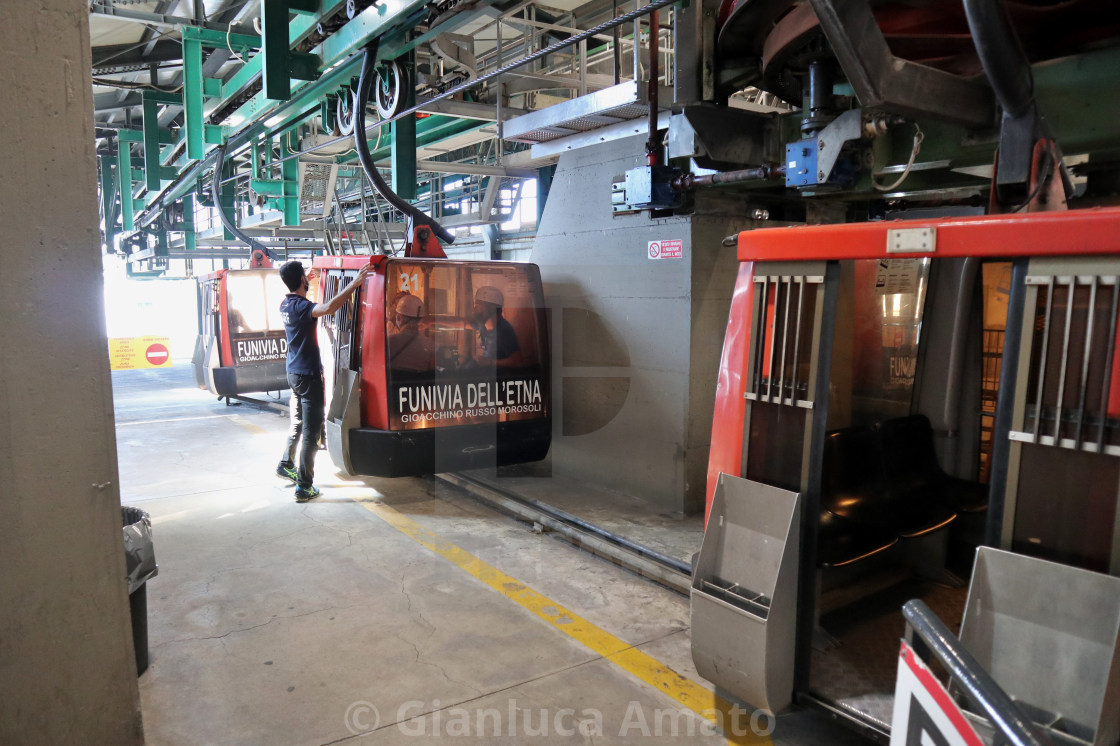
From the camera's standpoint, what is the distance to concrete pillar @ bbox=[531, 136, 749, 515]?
5.93m

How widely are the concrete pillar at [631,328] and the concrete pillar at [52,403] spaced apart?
4.37 m

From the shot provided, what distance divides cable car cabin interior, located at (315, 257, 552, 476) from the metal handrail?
471cm

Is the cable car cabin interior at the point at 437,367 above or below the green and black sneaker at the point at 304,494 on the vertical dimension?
above

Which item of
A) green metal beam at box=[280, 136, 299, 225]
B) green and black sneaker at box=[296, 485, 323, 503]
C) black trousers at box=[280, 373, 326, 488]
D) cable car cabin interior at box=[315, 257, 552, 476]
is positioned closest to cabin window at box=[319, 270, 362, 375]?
cable car cabin interior at box=[315, 257, 552, 476]

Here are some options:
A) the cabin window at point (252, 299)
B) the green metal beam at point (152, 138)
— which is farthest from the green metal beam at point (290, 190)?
the green metal beam at point (152, 138)

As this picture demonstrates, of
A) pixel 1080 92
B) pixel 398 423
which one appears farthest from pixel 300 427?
pixel 1080 92

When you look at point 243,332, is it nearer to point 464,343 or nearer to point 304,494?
point 304,494

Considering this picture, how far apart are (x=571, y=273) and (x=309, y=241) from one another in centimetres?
1446

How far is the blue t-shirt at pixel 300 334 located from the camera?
643cm

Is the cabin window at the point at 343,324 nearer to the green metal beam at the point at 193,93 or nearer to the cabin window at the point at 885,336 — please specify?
the green metal beam at the point at 193,93

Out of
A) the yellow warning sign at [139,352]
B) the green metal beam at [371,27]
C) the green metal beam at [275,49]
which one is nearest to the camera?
the green metal beam at [371,27]

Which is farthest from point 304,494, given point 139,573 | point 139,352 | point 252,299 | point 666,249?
point 139,352

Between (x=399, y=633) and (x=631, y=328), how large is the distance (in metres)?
3.35

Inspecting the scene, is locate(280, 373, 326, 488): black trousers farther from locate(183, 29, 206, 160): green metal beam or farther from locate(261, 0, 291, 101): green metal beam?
locate(183, 29, 206, 160): green metal beam
